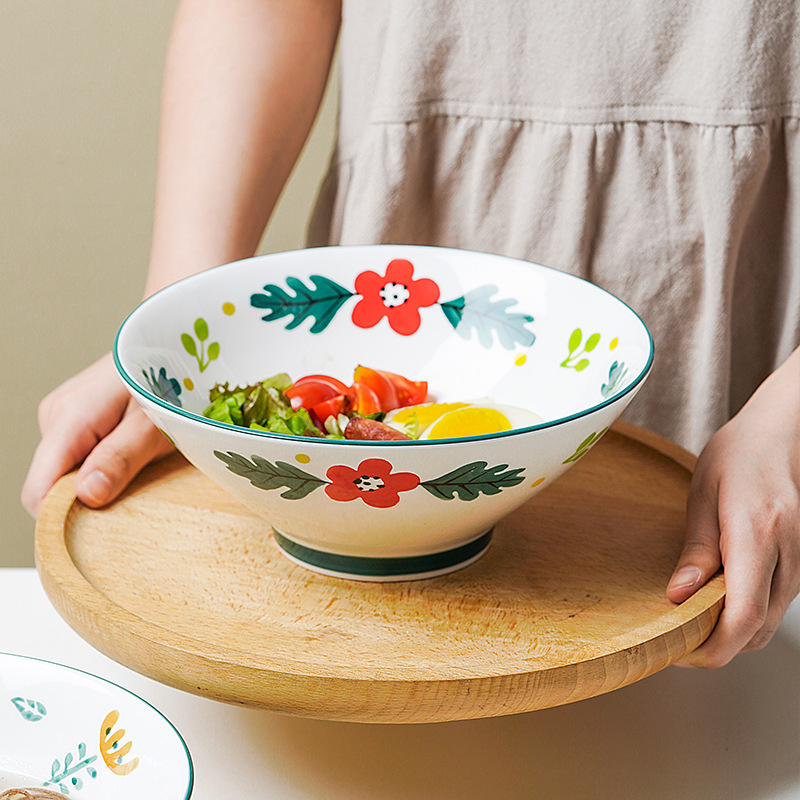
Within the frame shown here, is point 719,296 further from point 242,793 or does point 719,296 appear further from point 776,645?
point 242,793

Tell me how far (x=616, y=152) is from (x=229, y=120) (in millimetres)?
335

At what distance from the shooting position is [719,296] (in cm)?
81

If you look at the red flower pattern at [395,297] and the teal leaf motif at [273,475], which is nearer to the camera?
the teal leaf motif at [273,475]

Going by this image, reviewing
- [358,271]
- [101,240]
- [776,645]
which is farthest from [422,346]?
[101,240]

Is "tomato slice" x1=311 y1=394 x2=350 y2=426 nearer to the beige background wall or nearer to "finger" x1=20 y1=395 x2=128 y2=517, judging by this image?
"finger" x1=20 y1=395 x2=128 y2=517

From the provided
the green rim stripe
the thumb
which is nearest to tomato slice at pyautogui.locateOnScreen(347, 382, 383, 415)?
the green rim stripe

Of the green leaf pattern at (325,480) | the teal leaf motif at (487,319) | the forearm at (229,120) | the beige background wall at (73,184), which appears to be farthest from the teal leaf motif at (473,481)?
the beige background wall at (73,184)

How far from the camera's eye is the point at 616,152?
2.64ft

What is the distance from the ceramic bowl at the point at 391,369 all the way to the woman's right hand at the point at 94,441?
65mm

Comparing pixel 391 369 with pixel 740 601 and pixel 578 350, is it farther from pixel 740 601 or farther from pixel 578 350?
pixel 740 601

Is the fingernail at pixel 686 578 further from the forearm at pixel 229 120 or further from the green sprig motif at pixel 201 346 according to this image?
the forearm at pixel 229 120

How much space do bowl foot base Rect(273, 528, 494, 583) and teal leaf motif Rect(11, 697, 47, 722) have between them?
16cm

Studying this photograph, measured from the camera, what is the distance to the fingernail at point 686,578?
510 millimetres

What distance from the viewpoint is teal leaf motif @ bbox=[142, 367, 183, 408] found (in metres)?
0.56
